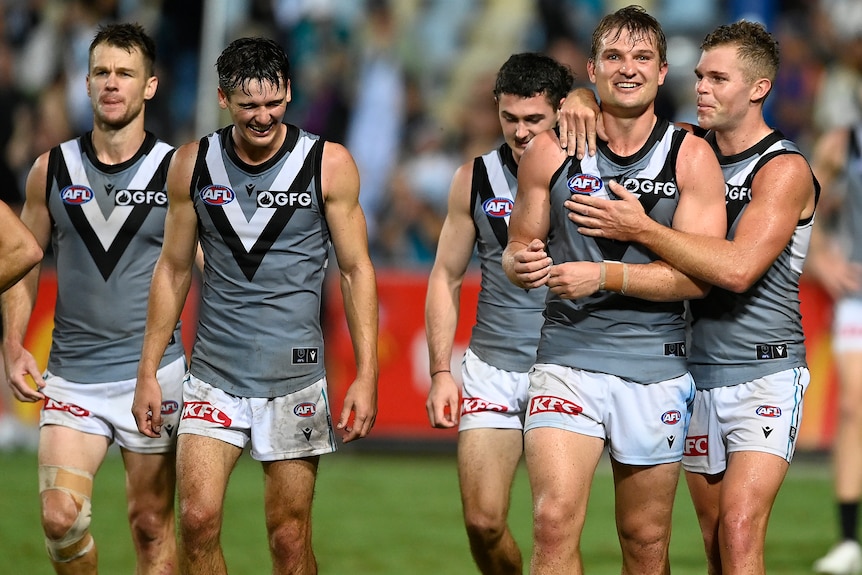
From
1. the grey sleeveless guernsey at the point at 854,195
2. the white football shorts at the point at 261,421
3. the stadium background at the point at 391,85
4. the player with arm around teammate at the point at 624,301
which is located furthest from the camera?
the stadium background at the point at 391,85

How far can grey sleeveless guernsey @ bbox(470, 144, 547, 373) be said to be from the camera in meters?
7.27

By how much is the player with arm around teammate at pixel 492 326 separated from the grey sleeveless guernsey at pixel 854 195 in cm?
321

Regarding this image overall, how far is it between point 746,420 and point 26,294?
3.68 meters

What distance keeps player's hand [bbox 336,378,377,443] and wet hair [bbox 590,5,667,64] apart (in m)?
1.82

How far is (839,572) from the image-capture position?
28.8ft

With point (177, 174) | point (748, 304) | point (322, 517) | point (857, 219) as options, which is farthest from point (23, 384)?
point (857, 219)

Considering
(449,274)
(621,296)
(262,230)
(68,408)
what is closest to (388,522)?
(449,274)

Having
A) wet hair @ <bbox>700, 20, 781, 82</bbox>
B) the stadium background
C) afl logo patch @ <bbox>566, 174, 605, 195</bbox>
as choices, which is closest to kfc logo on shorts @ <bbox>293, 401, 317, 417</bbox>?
afl logo patch @ <bbox>566, 174, 605, 195</bbox>

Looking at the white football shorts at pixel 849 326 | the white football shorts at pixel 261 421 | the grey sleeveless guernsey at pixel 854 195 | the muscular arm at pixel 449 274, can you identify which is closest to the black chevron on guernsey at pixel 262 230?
the white football shorts at pixel 261 421

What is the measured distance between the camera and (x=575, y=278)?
5.85 metres

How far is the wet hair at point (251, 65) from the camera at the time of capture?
20.6 feet

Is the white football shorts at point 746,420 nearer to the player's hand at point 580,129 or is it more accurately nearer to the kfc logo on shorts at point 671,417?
the kfc logo on shorts at point 671,417

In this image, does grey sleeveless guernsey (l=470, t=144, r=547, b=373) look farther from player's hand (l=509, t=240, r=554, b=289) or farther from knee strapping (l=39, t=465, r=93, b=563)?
knee strapping (l=39, t=465, r=93, b=563)

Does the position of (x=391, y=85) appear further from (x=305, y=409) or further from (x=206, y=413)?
(x=206, y=413)
